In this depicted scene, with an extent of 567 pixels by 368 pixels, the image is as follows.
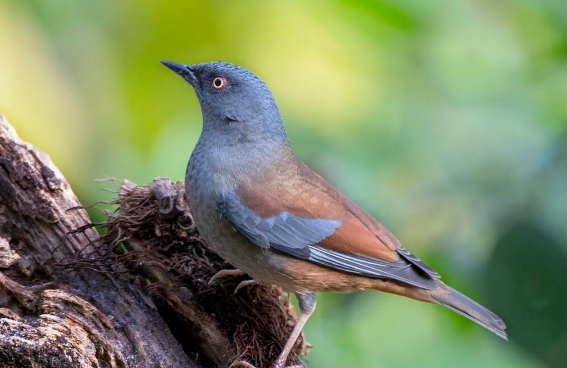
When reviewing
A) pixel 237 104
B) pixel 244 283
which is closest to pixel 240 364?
pixel 244 283

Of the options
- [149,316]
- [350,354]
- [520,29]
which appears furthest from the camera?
[520,29]

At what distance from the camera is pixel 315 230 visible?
12.9 feet

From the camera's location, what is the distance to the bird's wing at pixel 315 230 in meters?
3.82

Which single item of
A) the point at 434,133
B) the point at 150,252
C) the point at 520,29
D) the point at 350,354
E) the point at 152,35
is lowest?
the point at 350,354

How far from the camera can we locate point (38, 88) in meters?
4.25

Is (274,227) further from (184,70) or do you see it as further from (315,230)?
(184,70)

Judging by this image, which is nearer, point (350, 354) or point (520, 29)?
point (350, 354)

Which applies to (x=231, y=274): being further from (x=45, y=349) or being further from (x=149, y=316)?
(x=45, y=349)

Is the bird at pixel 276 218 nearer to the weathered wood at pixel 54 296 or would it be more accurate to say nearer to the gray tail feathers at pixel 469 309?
the gray tail feathers at pixel 469 309

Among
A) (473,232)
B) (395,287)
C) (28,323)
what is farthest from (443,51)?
(28,323)

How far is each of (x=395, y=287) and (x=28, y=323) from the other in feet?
6.79

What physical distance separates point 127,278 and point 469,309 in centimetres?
204

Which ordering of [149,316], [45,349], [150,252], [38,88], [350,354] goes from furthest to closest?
[350,354] → [38,88] → [150,252] → [149,316] → [45,349]

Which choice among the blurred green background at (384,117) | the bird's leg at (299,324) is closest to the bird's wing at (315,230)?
the bird's leg at (299,324)
